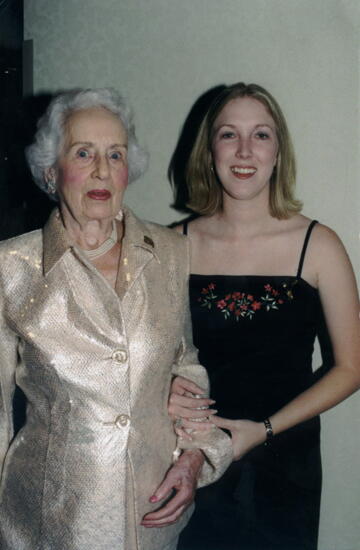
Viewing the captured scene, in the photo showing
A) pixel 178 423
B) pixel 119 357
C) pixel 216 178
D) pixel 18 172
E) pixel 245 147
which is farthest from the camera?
pixel 18 172

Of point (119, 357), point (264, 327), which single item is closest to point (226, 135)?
point (264, 327)

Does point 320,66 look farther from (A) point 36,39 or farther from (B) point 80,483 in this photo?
(B) point 80,483

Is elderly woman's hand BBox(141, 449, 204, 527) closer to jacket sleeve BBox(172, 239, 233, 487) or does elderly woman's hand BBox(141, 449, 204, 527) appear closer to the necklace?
jacket sleeve BBox(172, 239, 233, 487)

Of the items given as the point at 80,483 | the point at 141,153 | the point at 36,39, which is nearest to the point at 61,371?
the point at 80,483

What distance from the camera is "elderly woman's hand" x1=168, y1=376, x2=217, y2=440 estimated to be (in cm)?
154

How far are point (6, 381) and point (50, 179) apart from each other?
585mm

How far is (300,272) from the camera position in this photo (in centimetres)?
175

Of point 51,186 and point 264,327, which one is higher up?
point 51,186

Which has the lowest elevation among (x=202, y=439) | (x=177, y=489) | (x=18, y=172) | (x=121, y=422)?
(x=177, y=489)

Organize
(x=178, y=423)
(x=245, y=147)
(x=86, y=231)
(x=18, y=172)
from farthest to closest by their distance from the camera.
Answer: (x=18, y=172) → (x=245, y=147) → (x=178, y=423) → (x=86, y=231)

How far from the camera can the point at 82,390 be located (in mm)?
1349

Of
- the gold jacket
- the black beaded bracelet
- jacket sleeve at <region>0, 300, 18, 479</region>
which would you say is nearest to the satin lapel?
the gold jacket

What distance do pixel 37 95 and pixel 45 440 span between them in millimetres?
1458

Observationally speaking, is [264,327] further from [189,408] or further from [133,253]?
[133,253]
